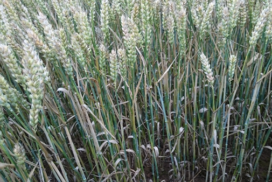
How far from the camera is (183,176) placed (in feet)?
4.37

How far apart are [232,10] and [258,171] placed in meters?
0.90

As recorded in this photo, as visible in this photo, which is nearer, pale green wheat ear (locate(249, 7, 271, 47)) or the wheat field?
the wheat field

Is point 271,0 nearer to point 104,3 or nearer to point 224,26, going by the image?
point 224,26

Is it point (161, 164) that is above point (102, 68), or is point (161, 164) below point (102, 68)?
below

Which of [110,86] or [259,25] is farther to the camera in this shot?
[110,86]

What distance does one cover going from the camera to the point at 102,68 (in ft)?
3.25

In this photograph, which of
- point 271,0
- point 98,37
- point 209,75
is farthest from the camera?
point 98,37

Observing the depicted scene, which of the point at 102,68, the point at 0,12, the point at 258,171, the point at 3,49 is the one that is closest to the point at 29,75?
the point at 3,49

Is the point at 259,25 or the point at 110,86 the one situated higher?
the point at 259,25

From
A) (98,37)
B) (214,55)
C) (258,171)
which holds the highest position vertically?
(98,37)

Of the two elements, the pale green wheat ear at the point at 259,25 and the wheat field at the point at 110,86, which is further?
the pale green wheat ear at the point at 259,25

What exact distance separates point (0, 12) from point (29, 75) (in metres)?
0.60

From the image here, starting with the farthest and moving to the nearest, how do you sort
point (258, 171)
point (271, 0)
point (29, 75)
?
point (258, 171) → point (271, 0) → point (29, 75)

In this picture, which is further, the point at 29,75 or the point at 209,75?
the point at 209,75
